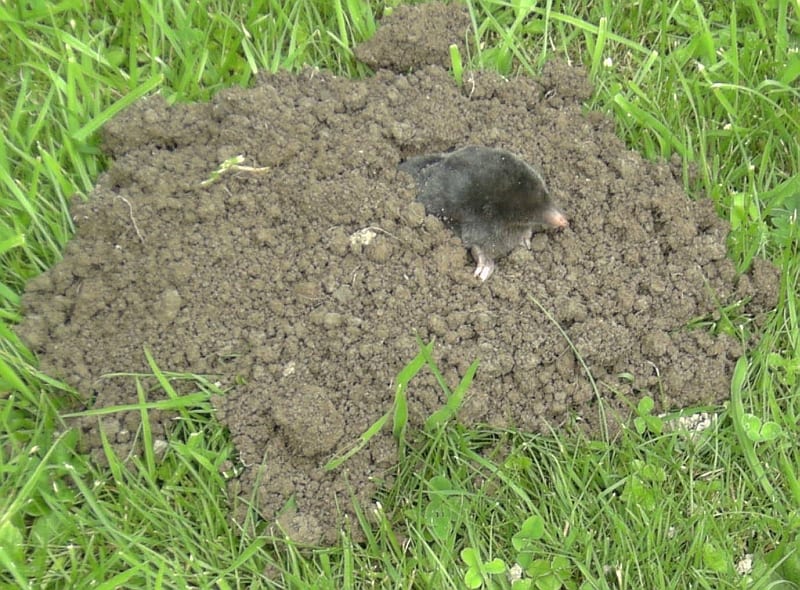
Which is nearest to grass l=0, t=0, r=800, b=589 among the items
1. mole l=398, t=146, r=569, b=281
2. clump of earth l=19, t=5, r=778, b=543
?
clump of earth l=19, t=5, r=778, b=543

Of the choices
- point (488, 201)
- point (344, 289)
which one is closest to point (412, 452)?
point (344, 289)

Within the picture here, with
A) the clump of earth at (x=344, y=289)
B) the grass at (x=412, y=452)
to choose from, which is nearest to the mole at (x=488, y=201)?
the clump of earth at (x=344, y=289)

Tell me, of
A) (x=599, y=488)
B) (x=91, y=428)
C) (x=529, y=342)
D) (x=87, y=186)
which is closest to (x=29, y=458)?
(x=91, y=428)

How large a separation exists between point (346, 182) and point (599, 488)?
4.49ft

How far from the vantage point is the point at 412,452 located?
260 centimetres

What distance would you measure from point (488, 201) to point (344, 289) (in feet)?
1.96

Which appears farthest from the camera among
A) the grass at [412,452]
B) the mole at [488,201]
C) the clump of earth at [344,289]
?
the mole at [488,201]

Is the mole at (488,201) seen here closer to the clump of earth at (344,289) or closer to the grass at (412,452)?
the clump of earth at (344,289)

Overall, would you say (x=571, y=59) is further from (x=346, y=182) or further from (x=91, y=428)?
(x=91, y=428)

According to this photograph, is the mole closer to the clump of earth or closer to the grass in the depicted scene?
the clump of earth

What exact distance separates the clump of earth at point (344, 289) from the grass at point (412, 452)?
3.9 inches

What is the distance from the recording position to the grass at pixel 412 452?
8.04 ft

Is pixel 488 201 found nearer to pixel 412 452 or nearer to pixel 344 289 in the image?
pixel 344 289

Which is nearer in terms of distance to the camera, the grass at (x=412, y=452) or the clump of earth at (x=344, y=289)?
the grass at (x=412, y=452)
